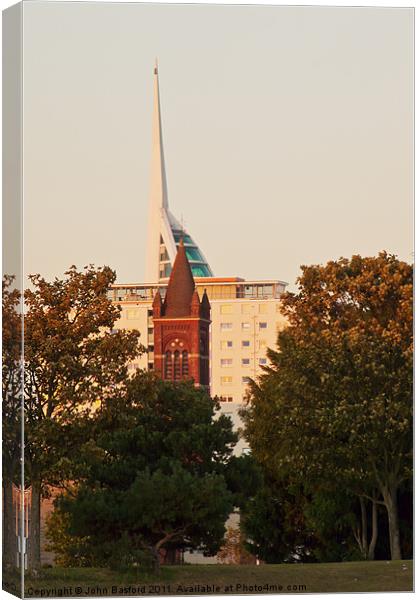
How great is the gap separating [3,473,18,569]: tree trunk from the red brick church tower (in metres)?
1.97

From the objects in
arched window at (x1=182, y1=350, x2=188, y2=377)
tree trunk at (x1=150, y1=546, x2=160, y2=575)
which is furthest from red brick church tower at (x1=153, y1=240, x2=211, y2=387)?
tree trunk at (x1=150, y1=546, x2=160, y2=575)

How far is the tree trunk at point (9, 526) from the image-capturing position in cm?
1748

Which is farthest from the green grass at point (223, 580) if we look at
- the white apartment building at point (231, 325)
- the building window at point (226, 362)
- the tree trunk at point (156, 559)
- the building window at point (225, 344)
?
the building window at point (225, 344)

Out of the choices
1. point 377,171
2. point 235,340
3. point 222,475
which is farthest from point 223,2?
point 222,475

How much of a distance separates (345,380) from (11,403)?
142 inches

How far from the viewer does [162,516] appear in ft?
58.3

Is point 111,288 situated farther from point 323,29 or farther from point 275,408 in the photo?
point 323,29

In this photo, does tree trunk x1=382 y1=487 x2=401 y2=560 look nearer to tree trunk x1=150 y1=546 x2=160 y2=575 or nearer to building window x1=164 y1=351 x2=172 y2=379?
tree trunk x1=150 y1=546 x2=160 y2=575

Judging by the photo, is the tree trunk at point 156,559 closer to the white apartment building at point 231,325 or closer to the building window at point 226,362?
the white apartment building at point 231,325

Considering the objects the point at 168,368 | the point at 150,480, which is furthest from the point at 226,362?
the point at 150,480

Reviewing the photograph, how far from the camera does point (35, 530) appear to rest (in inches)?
689

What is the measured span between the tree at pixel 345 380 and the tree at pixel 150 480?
2.41 ft

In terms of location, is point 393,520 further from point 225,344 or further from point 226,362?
point 225,344

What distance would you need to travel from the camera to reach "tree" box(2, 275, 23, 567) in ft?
57.2
